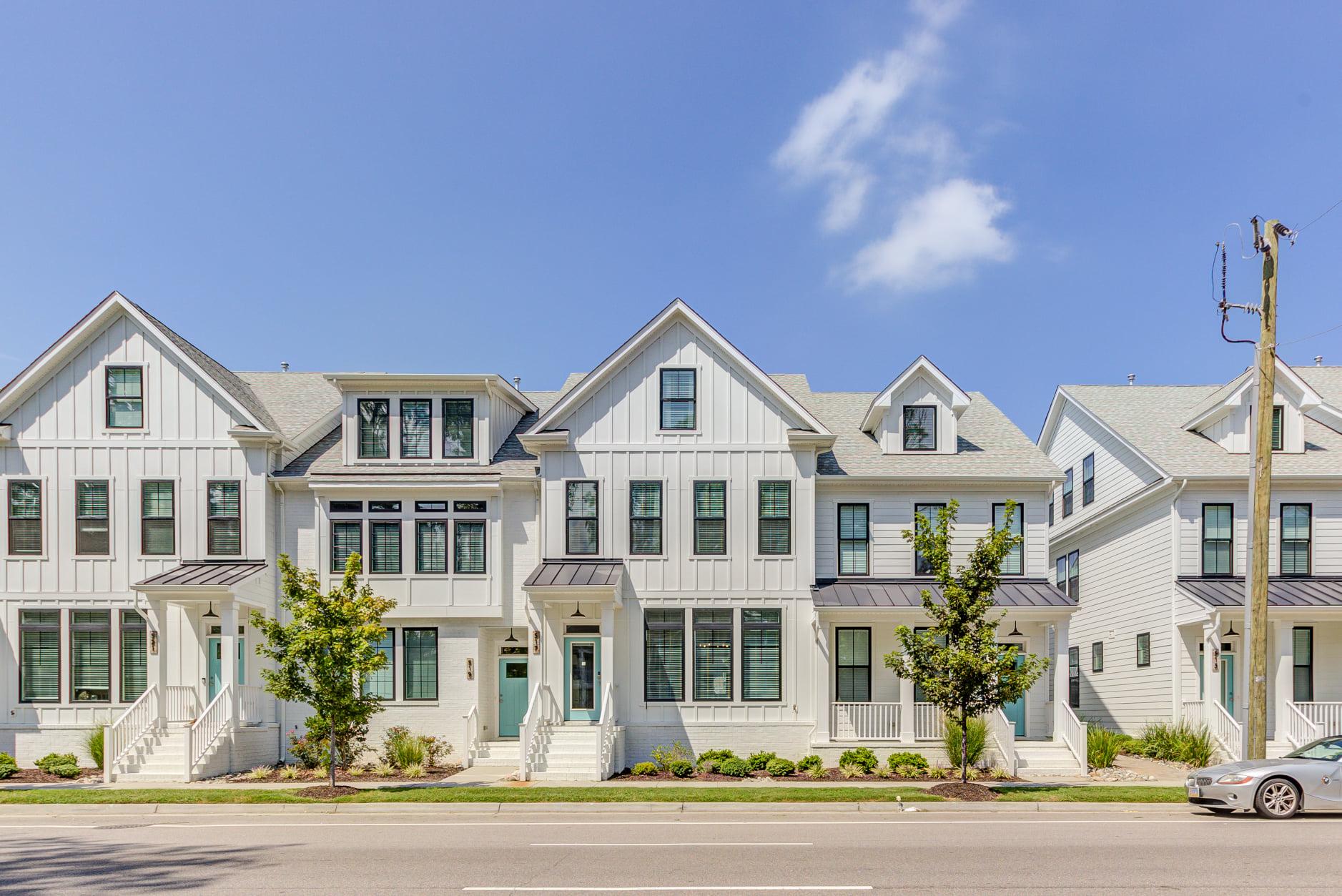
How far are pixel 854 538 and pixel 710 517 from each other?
3.73 meters

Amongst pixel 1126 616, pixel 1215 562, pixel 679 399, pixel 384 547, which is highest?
pixel 679 399

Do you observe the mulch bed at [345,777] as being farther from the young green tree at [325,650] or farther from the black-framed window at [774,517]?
the black-framed window at [774,517]

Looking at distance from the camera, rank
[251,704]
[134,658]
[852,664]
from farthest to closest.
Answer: [852,664] → [134,658] → [251,704]

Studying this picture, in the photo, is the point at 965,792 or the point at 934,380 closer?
the point at 965,792

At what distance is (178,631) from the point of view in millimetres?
24234

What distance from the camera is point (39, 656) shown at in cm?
2405

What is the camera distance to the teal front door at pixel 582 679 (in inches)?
945

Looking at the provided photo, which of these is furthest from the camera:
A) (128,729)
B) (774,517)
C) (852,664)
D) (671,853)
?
(852,664)

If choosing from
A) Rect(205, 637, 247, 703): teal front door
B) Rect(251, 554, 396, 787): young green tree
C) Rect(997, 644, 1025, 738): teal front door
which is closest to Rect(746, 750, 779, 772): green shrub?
Rect(997, 644, 1025, 738): teal front door

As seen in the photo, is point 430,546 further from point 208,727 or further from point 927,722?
point 927,722

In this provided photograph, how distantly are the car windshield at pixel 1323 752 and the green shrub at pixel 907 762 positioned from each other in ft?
23.3

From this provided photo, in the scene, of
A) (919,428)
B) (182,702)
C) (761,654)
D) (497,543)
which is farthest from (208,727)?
(919,428)

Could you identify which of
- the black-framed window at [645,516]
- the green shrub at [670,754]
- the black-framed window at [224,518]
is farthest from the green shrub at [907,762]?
the black-framed window at [224,518]

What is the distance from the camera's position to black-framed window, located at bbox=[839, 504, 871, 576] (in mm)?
25109
